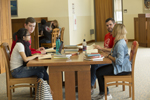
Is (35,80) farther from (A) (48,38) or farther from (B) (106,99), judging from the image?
(A) (48,38)

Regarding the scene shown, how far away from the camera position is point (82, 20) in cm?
1074

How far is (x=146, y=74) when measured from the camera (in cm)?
512

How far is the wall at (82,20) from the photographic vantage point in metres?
9.45

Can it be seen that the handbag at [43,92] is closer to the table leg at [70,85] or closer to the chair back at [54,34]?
the table leg at [70,85]

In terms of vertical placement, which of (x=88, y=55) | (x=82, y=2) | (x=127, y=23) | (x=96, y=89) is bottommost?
(x=96, y=89)

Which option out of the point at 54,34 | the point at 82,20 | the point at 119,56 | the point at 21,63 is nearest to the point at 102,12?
the point at 82,20

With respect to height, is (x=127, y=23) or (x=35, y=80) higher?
(x=127, y=23)

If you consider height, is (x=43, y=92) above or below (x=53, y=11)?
below

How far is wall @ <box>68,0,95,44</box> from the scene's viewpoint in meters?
9.45

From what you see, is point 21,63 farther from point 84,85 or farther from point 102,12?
point 102,12

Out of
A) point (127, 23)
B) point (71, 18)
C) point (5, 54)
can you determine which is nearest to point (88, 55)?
point (5, 54)

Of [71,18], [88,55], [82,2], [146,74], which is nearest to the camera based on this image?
[88,55]

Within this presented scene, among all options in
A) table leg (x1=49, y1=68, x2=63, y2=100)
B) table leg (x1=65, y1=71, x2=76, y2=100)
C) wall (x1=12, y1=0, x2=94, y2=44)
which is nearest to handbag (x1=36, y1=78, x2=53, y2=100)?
table leg (x1=49, y1=68, x2=63, y2=100)

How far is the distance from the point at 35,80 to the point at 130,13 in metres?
9.47
